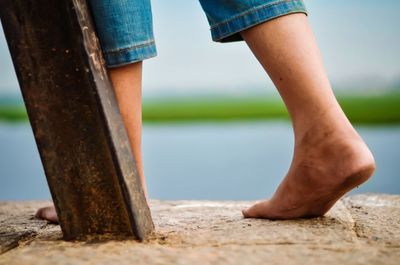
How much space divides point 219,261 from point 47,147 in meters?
0.39

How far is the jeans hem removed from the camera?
1021 mm

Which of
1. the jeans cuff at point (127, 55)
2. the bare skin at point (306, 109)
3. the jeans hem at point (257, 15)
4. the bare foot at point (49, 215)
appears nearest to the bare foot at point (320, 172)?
the bare skin at point (306, 109)

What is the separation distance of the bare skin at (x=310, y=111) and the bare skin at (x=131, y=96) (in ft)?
0.80

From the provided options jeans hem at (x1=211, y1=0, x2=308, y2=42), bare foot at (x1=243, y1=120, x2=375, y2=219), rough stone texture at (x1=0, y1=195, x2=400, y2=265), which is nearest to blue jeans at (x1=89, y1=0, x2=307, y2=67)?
jeans hem at (x1=211, y1=0, x2=308, y2=42)

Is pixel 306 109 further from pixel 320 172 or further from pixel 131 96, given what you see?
pixel 131 96

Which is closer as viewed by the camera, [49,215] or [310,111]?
[310,111]

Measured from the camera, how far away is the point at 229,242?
3.22ft

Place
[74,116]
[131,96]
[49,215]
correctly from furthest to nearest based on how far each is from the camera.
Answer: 1. [49,215]
2. [131,96]
3. [74,116]

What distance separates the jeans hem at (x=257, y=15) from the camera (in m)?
1.02

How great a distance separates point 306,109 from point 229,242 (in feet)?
1.03

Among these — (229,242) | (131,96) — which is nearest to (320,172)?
(229,242)

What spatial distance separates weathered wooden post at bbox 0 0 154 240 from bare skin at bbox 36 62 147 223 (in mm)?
83

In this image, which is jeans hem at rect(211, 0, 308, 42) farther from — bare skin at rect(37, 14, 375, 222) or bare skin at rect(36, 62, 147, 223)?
bare skin at rect(36, 62, 147, 223)

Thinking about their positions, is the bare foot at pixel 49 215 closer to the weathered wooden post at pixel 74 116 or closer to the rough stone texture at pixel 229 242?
the rough stone texture at pixel 229 242
